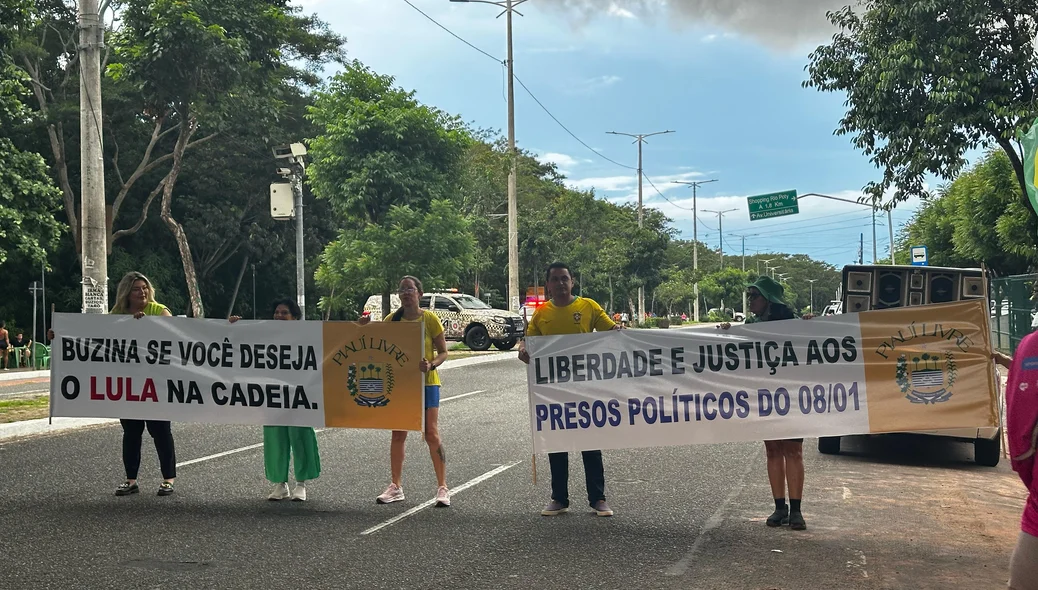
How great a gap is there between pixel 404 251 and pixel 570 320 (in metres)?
25.0

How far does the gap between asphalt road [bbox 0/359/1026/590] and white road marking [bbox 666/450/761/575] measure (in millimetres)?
16

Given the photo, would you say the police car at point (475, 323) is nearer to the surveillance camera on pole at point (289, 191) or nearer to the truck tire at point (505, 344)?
the truck tire at point (505, 344)

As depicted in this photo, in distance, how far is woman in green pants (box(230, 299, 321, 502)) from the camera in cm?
830

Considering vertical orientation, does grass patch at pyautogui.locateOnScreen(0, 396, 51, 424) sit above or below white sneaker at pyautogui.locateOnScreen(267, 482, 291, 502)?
above

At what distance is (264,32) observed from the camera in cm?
3322

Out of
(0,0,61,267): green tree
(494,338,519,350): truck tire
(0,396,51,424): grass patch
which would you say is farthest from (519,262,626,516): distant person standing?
(494,338,519,350): truck tire

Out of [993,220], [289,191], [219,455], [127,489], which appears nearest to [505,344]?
[289,191]

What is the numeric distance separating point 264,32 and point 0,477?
26.1 metres

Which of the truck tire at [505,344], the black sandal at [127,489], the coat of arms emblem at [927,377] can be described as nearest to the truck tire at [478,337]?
the truck tire at [505,344]

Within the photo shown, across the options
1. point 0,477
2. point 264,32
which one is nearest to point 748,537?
point 0,477

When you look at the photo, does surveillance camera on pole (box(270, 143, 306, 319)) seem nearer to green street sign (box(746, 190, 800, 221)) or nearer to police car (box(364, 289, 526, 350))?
police car (box(364, 289, 526, 350))

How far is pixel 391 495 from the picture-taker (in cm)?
822

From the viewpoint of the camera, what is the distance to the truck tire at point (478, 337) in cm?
3375

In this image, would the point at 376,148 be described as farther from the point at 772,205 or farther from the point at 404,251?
the point at 772,205
